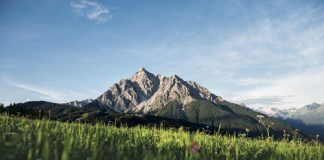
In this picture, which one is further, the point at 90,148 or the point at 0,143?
the point at 90,148

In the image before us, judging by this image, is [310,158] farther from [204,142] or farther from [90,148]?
[90,148]

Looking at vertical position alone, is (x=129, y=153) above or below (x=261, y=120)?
below

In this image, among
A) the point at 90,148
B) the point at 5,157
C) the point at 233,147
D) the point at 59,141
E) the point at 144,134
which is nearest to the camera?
the point at 5,157

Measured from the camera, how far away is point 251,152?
1000 centimetres

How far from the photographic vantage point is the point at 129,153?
24.2ft

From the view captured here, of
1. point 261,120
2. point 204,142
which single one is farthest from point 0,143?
point 261,120

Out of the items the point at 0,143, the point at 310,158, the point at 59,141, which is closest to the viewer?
the point at 0,143

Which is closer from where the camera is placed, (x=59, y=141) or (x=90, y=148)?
(x=90, y=148)

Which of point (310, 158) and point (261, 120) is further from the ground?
point (261, 120)

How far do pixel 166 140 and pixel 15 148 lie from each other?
16.4 feet

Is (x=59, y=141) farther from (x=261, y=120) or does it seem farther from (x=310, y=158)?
(x=261, y=120)

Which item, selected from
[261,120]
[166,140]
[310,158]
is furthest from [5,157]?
[261,120]

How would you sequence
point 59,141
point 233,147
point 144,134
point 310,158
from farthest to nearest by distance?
1. point 144,134
2. point 233,147
3. point 310,158
4. point 59,141

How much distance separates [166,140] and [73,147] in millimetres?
3980
